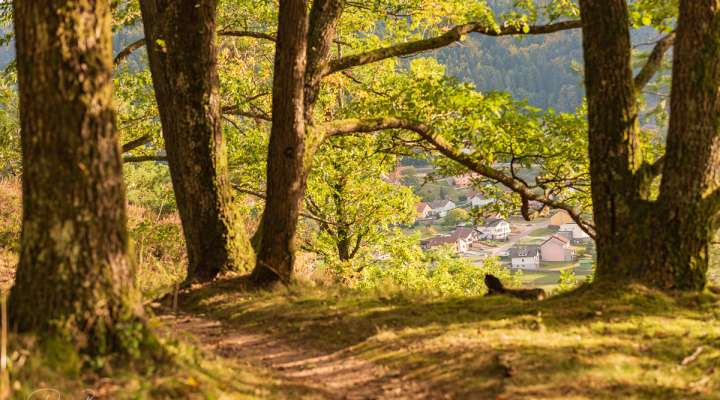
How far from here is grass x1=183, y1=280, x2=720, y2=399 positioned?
201 inches

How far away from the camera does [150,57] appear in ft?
28.4

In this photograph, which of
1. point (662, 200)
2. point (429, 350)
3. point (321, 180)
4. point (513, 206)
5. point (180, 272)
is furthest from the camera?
point (321, 180)

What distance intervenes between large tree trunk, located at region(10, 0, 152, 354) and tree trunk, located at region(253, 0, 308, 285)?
3451 millimetres

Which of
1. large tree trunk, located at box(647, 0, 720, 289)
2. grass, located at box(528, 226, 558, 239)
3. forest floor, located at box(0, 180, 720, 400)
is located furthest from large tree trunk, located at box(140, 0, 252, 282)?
grass, located at box(528, 226, 558, 239)

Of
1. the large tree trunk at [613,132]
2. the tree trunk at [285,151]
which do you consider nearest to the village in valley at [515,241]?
the tree trunk at [285,151]

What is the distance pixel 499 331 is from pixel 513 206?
6.39m

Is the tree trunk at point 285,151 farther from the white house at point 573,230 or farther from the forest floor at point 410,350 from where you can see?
the white house at point 573,230

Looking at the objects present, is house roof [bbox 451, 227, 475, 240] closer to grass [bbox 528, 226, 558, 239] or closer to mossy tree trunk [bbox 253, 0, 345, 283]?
grass [bbox 528, 226, 558, 239]

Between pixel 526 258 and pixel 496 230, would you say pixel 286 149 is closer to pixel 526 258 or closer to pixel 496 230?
pixel 526 258

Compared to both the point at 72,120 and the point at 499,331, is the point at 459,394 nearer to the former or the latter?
the point at 499,331

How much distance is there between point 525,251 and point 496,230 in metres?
12.6

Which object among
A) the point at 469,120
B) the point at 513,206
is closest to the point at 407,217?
the point at 513,206

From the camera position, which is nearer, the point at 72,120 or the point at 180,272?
the point at 72,120

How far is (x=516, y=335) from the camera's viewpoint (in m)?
6.15
